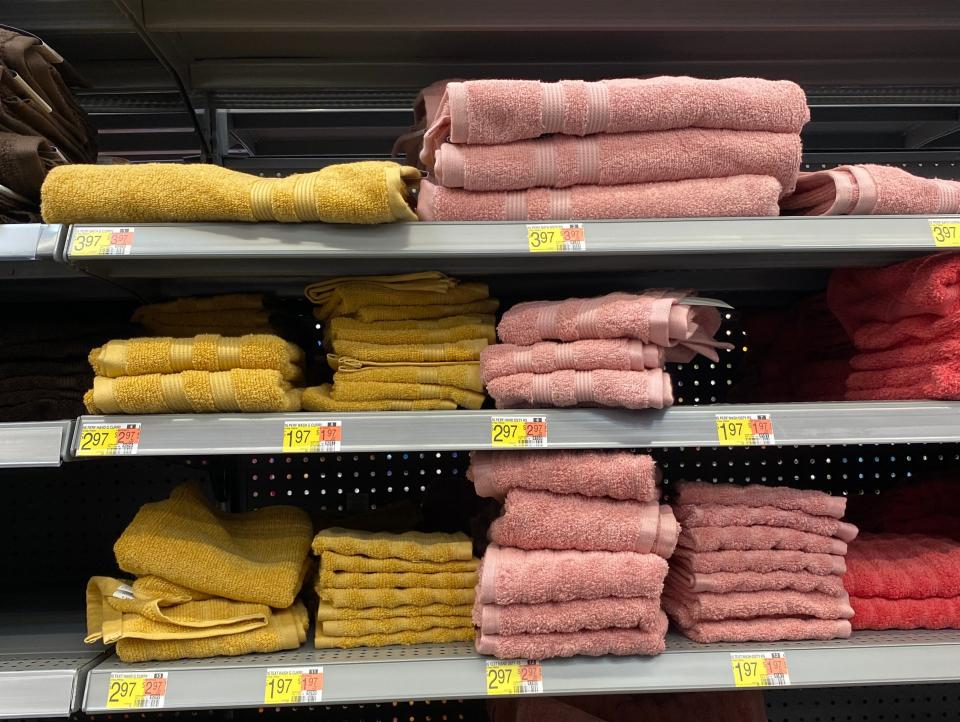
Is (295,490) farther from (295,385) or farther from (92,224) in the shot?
(92,224)

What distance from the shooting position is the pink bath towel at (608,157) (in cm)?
106

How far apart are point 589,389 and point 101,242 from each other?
0.81m

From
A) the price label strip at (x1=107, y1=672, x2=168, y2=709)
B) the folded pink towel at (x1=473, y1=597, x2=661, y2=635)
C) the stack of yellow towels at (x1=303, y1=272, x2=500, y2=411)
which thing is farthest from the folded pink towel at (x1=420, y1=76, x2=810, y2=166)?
the price label strip at (x1=107, y1=672, x2=168, y2=709)

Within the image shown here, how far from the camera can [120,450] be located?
3.40ft

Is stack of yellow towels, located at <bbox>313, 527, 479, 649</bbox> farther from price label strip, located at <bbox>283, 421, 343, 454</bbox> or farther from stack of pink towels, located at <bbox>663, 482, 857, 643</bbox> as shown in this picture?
stack of pink towels, located at <bbox>663, 482, 857, 643</bbox>

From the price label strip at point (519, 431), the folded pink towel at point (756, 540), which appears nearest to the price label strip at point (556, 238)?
the price label strip at point (519, 431)

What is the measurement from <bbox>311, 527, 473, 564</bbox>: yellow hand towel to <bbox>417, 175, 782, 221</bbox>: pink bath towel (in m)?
0.56

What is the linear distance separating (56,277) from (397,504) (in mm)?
840

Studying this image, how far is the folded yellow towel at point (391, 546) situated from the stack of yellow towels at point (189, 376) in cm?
24

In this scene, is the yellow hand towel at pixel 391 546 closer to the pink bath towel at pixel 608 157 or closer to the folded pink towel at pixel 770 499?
the folded pink towel at pixel 770 499

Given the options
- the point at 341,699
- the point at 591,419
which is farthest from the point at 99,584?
the point at 591,419

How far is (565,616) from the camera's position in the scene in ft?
3.42

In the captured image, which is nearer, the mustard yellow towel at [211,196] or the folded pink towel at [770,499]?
the mustard yellow towel at [211,196]

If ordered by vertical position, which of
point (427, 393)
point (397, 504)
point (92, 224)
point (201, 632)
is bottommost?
point (201, 632)
